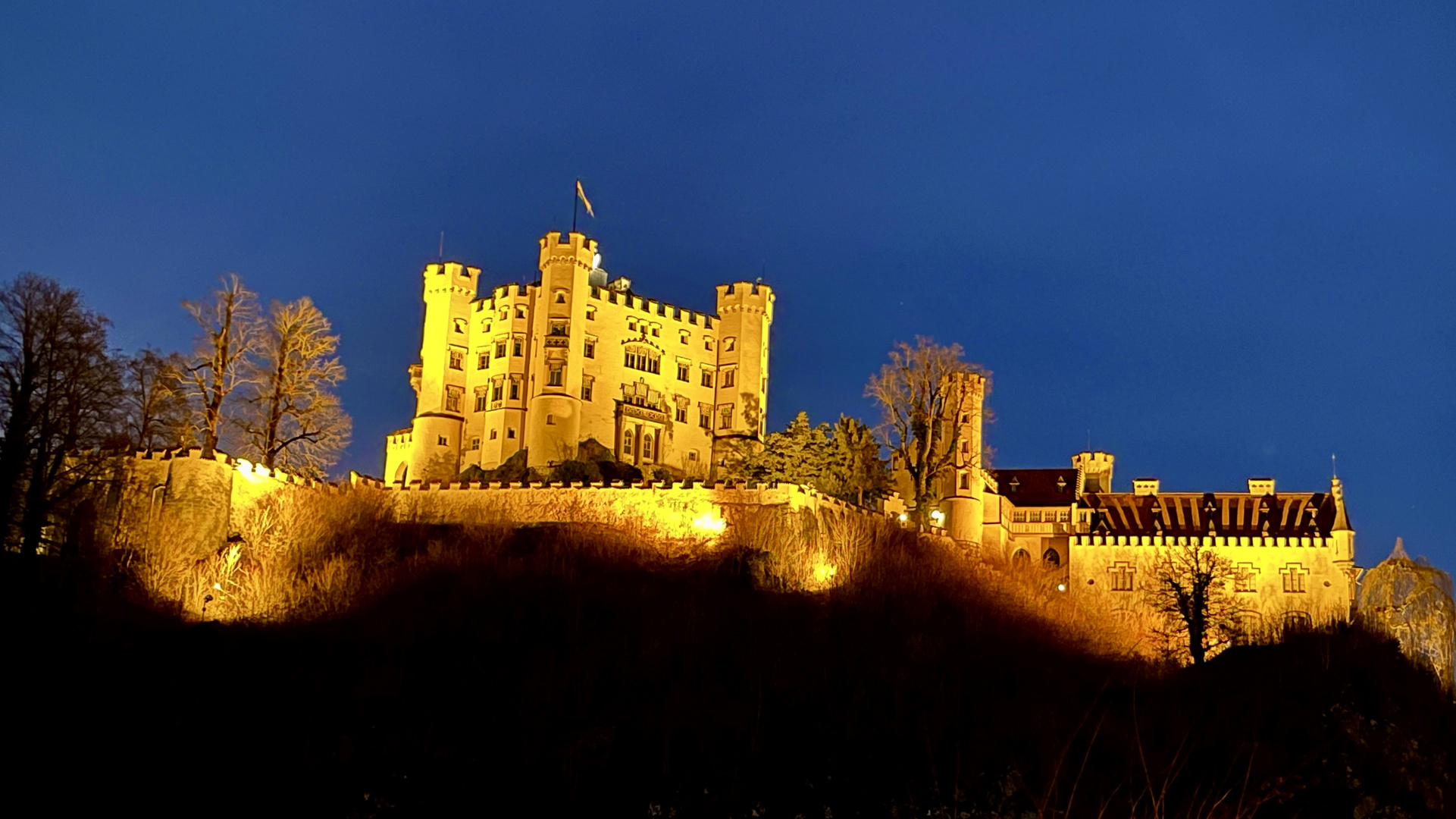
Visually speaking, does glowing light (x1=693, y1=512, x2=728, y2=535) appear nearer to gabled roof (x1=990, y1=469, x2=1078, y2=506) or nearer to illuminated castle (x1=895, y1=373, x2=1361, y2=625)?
illuminated castle (x1=895, y1=373, x2=1361, y2=625)

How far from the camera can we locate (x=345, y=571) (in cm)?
6444

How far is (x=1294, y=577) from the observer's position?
8831 cm

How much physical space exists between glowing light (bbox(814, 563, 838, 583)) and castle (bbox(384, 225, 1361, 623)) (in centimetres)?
1505

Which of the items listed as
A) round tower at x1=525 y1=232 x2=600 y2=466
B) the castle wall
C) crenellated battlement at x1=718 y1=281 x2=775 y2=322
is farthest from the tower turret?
the castle wall

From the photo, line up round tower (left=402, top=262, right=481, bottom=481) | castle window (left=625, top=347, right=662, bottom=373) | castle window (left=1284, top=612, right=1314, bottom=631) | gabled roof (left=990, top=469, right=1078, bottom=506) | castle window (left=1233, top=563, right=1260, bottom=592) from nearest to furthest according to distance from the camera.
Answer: castle window (left=1284, top=612, right=1314, bottom=631)
castle window (left=1233, top=563, right=1260, bottom=592)
round tower (left=402, top=262, right=481, bottom=481)
castle window (left=625, top=347, right=662, bottom=373)
gabled roof (left=990, top=469, right=1078, bottom=506)

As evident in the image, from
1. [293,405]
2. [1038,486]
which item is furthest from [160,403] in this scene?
[1038,486]

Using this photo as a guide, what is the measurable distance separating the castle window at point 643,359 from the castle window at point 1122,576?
85.5 feet

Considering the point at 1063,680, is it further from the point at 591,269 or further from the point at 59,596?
the point at 591,269

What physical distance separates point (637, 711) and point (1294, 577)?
4690cm

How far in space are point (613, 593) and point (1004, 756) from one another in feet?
63.5

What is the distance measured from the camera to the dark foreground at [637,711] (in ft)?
155

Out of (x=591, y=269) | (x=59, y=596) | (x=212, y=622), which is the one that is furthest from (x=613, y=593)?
(x=591, y=269)

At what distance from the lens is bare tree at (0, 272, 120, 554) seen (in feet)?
198

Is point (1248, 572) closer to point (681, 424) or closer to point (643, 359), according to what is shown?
point (681, 424)
